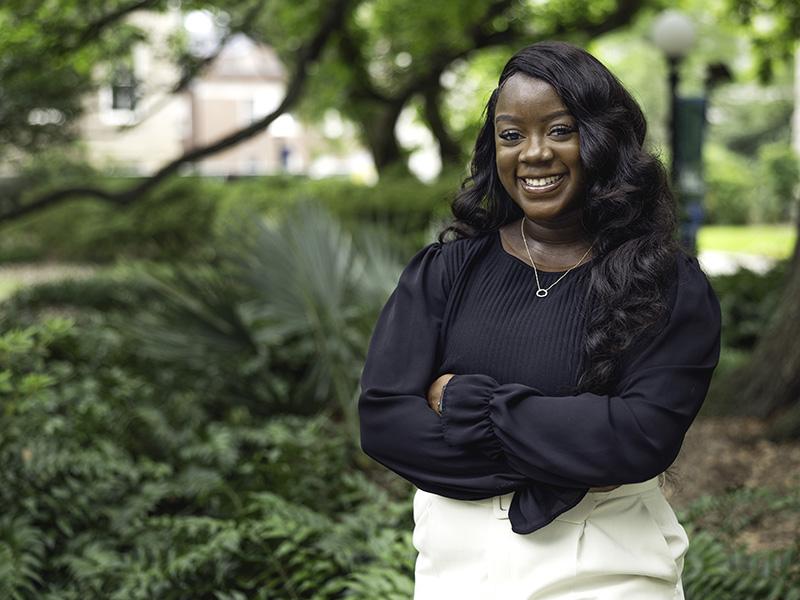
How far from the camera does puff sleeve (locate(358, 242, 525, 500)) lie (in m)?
2.13

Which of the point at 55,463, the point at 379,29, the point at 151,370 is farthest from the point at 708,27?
the point at 55,463

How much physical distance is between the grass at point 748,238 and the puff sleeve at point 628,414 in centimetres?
1951

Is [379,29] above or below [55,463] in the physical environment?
above

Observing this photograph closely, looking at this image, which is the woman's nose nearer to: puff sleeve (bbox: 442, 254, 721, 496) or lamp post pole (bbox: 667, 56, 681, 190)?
puff sleeve (bbox: 442, 254, 721, 496)

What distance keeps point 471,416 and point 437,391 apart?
123mm

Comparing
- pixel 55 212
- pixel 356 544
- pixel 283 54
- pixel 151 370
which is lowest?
pixel 55 212

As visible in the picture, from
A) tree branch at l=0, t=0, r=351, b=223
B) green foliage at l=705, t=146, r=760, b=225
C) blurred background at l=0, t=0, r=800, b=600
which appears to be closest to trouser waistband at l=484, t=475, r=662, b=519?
blurred background at l=0, t=0, r=800, b=600

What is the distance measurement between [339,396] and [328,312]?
1.67 ft

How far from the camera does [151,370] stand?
7.05m

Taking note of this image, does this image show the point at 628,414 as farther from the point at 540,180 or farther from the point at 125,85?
the point at 125,85

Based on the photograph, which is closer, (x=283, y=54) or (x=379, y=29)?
(x=283, y=54)

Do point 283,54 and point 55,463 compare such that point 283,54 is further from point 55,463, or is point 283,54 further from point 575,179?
point 575,179

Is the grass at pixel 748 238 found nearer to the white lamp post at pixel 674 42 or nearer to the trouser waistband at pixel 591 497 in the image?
the white lamp post at pixel 674 42

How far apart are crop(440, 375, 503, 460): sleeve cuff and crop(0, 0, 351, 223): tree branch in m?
7.68
